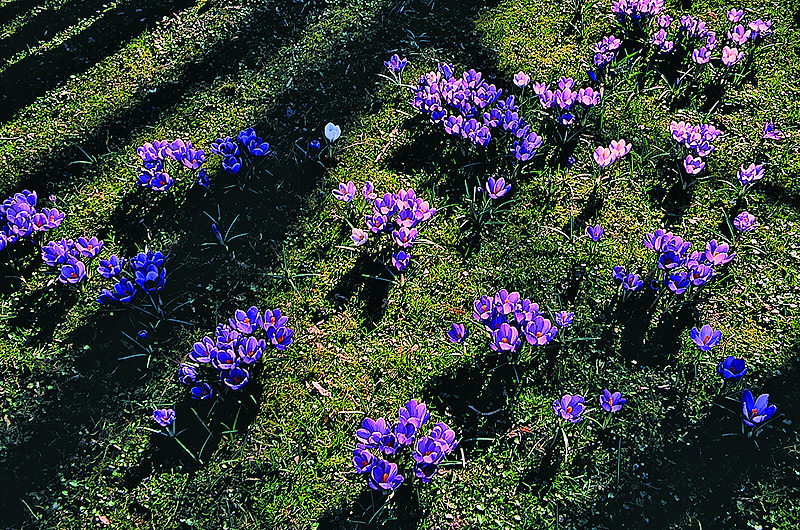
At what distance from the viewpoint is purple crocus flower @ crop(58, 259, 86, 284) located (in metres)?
2.50

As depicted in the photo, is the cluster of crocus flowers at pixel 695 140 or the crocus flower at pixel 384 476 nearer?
the crocus flower at pixel 384 476

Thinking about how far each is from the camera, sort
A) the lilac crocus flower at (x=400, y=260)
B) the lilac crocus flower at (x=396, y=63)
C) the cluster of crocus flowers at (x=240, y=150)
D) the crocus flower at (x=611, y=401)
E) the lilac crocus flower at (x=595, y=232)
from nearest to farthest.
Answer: the crocus flower at (x=611, y=401)
the lilac crocus flower at (x=400, y=260)
the lilac crocus flower at (x=595, y=232)
the cluster of crocus flowers at (x=240, y=150)
the lilac crocus flower at (x=396, y=63)

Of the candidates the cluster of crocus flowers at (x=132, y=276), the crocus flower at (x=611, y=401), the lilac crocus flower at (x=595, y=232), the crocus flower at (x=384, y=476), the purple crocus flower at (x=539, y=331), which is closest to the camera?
the crocus flower at (x=384, y=476)

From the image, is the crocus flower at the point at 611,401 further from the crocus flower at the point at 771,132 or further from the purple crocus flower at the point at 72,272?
the purple crocus flower at the point at 72,272

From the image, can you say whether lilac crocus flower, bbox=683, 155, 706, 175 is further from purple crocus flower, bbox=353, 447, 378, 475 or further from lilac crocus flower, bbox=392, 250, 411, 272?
purple crocus flower, bbox=353, 447, 378, 475

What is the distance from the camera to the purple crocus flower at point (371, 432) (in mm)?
2086

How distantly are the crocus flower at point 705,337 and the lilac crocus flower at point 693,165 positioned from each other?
0.82 m

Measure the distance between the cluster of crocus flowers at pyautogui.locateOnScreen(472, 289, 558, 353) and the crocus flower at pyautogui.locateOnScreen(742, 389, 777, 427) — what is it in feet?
2.20

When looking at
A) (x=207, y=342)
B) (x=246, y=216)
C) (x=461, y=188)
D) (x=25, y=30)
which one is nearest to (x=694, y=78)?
(x=461, y=188)

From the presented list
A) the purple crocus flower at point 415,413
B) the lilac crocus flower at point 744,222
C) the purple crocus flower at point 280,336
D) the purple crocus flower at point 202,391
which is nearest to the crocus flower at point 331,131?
the purple crocus flower at point 280,336

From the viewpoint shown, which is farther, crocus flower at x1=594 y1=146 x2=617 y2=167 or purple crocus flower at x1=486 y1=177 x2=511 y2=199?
crocus flower at x1=594 y1=146 x2=617 y2=167

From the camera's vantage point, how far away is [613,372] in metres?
2.41

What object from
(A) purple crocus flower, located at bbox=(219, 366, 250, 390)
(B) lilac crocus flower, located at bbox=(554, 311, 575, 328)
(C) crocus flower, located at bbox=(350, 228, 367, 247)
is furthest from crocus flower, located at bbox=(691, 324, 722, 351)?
(A) purple crocus flower, located at bbox=(219, 366, 250, 390)

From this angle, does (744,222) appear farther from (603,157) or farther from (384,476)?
(384,476)
